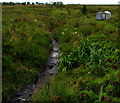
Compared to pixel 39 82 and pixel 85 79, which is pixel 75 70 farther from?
pixel 39 82

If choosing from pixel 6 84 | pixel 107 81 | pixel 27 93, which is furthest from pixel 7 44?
pixel 107 81

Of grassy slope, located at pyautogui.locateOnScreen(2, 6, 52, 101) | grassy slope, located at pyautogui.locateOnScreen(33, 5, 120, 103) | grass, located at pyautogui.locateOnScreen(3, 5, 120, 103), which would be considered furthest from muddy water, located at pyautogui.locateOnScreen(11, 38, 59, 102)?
grassy slope, located at pyautogui.locateOnScreen(33, 5, 120, 103)

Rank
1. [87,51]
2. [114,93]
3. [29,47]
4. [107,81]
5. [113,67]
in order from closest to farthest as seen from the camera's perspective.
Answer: [114,93], [107,81], [113,67], [87,51], [29,47]

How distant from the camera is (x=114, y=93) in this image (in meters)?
4.55

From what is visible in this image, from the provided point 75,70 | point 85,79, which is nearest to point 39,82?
point 75,70

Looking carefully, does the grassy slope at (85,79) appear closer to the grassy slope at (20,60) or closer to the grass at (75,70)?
the grass at (75,70)

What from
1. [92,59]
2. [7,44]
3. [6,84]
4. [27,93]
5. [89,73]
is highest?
[7,44]

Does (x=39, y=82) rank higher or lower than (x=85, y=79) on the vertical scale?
lower

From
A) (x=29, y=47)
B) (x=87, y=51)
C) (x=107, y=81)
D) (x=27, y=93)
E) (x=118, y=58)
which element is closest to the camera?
(x=107, y=81)

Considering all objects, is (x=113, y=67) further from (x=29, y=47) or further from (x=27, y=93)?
(x=29, y=47)

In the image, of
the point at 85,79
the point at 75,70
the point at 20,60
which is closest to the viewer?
the point at 85,79

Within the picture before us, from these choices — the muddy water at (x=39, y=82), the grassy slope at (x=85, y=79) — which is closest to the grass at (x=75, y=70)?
the grassy slope at (x=85, y=79)

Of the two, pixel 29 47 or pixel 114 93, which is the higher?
pixel 29 47

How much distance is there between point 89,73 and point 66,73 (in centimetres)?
112
